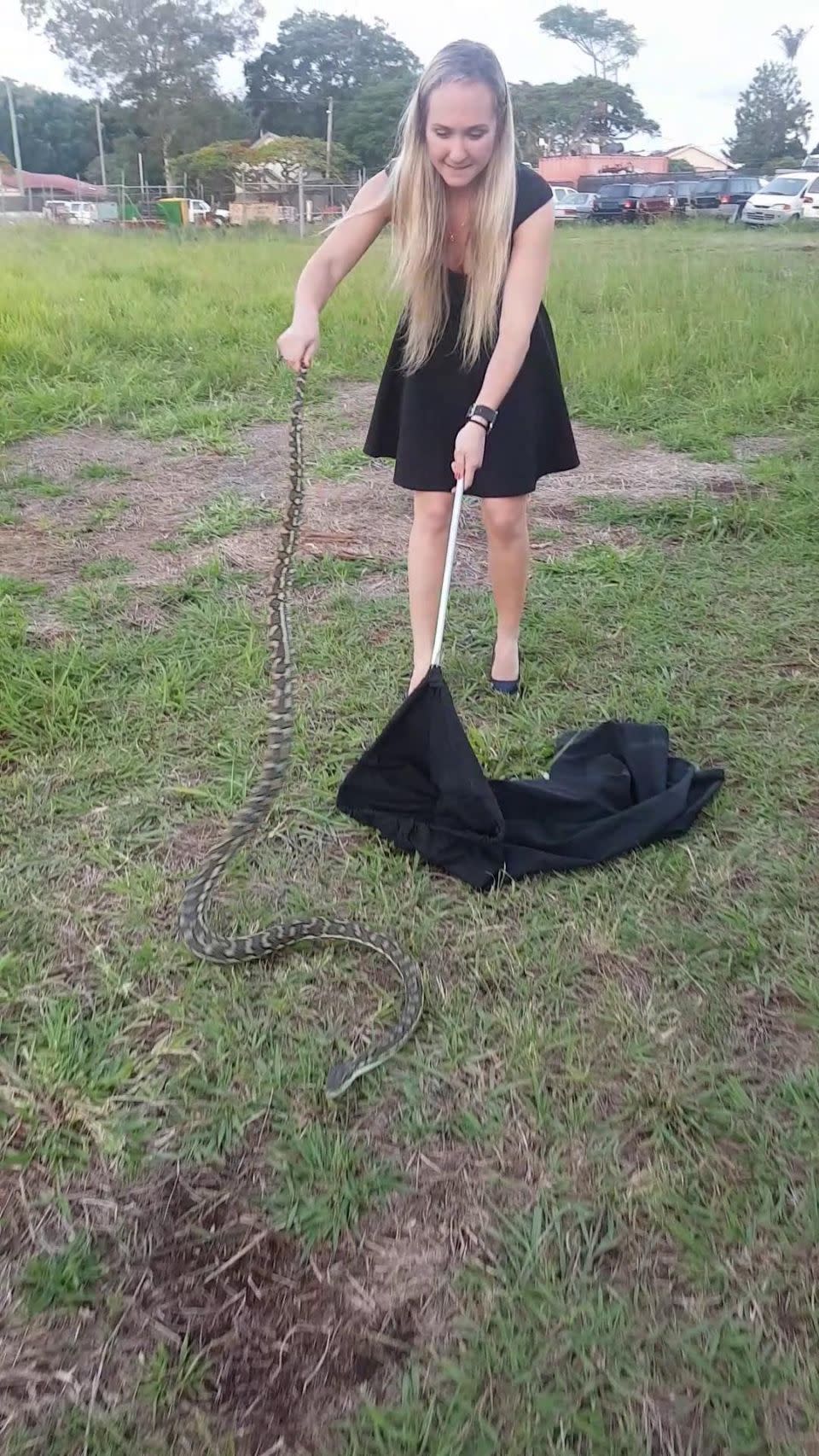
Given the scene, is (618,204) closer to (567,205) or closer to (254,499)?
(567,205)

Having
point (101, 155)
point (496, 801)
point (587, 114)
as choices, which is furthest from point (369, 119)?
point (496, 801)

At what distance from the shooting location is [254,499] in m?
5.18

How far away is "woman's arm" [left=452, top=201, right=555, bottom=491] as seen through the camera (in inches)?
104

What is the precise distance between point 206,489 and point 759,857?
12.2 feet

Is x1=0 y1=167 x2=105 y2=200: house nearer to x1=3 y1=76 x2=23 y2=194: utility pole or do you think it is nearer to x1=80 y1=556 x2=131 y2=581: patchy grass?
x1=3 y1=76 x2=23 y2=194: utility pole

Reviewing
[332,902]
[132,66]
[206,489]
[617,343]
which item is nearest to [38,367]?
[206,489]

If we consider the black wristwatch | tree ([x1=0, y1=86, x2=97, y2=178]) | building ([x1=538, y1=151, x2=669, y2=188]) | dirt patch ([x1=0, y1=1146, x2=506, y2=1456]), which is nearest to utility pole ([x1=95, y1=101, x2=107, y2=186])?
tree ([x1=0, y1=86, x2=97, y2=178])

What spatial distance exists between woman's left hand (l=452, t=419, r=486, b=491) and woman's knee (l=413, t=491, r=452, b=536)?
0.32 meters

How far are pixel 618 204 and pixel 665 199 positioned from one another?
1.63 m

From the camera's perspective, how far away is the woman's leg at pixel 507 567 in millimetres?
3025

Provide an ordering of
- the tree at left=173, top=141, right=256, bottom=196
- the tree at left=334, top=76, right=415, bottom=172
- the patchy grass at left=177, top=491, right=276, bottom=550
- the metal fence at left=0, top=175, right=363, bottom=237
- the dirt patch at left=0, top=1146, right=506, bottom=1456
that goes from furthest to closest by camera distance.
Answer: the tree at left=173, top=141, right=256, bottom=196
the tree at left=334, top=76, right=415, bottom=172
the metal fence at left=0, top=175, right=363, bottom=237
the patchy grass at left=177, top=491, right=276, bottom=550
the dirt patch at left=0, top=1146, right=506, bottom=1456

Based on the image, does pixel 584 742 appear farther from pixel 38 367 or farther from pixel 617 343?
pixel 38 367

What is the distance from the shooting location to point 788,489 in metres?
5.14

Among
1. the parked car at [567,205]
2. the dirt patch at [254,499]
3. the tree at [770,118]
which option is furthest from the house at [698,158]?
the dirt patch at [254,499]
